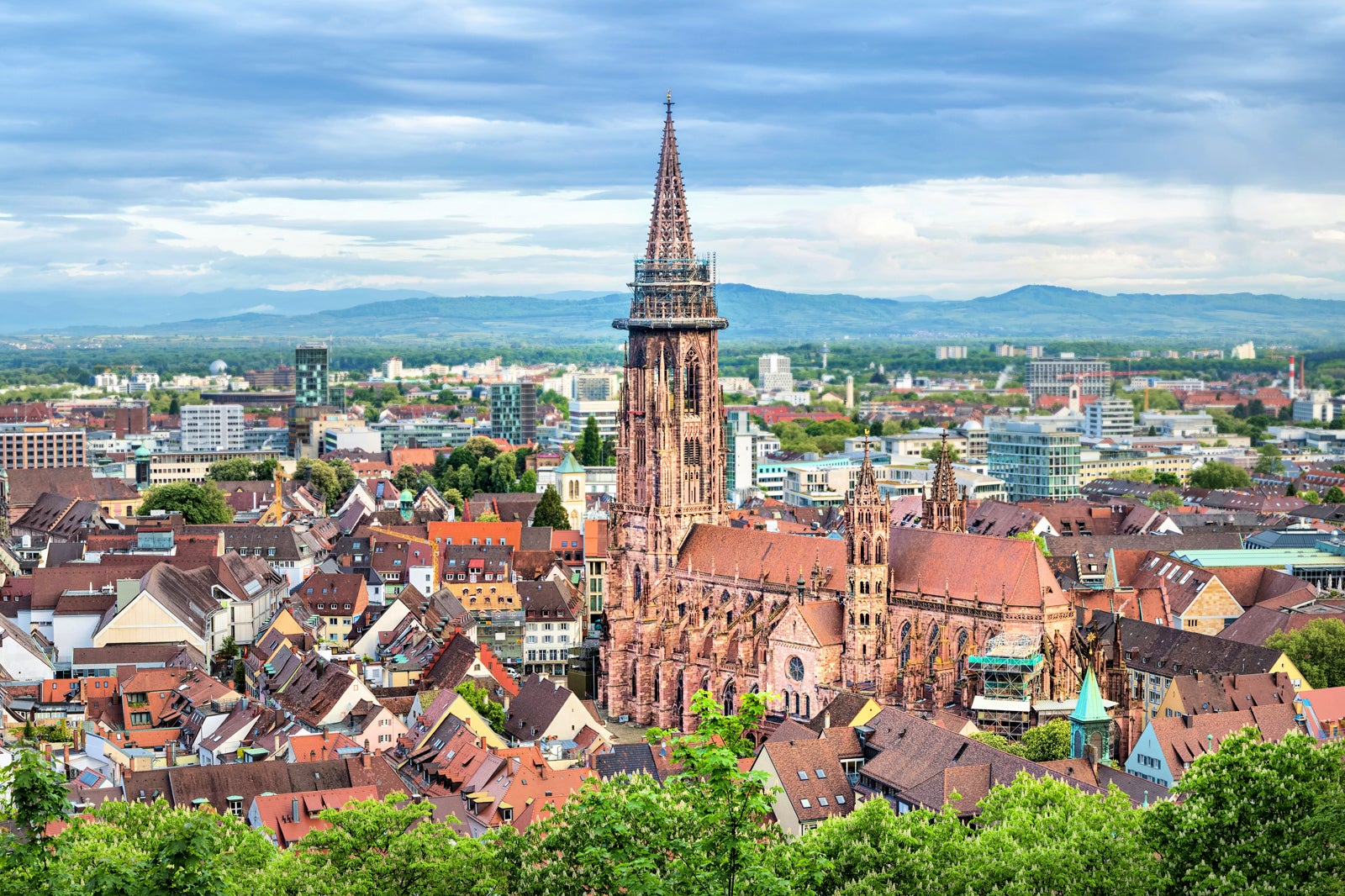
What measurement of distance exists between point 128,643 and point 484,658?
26831mm

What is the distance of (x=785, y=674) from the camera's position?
102375 millimetres

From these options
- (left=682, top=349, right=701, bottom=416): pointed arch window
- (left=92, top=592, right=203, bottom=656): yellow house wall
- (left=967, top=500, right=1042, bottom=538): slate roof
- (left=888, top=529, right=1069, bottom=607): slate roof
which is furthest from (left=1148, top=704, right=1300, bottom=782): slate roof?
(left=967, top=500, right=1042, bottom=538): slate roof

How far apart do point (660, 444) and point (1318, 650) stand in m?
44.3

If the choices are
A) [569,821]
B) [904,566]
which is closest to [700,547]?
[904,566]

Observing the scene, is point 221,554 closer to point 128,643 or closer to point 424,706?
point 128,643

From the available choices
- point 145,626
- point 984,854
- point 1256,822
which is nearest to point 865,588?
point 984,854

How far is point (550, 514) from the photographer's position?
175750mm

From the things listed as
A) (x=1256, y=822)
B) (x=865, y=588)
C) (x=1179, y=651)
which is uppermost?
(x=1256, y=822)

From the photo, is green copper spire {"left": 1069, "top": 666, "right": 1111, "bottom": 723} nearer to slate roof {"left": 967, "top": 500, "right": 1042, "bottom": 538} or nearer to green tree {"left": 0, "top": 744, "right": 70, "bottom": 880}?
green tree {"left": 0, "top": 744, "right": 70, "bottom": 880}

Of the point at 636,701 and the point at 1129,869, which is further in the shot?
the point at 636,701

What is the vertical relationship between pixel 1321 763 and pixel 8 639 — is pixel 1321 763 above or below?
above

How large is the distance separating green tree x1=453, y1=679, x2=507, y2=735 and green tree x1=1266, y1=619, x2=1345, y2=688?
4767 centimetres

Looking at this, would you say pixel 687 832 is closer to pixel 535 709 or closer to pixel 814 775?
pixel 814 775

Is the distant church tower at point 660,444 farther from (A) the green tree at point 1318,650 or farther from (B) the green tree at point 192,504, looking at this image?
(B) the green tree at point 192,504
